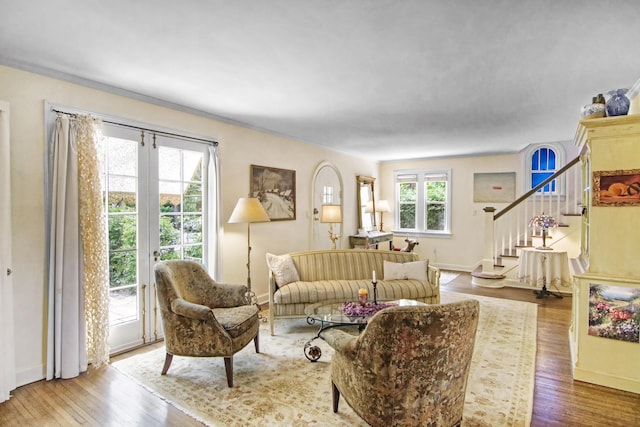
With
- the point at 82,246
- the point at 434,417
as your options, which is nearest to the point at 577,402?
the point at 434,417

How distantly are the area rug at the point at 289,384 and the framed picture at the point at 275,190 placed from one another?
1974 mm

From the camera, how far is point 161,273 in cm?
281

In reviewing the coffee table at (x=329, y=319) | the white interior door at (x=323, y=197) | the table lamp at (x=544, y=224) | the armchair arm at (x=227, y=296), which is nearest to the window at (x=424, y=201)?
the white interior door at (x=323, y=197)

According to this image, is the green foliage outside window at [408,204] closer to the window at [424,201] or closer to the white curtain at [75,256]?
the window at [424,201]

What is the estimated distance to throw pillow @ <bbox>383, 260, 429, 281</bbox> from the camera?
427 cm

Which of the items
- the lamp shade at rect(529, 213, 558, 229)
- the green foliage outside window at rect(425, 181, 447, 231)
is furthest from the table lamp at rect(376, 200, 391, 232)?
the lamp shade at rect(529, 213, 558, 229)

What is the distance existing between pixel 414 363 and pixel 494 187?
6.49 metres

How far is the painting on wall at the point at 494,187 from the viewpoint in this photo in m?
7.03

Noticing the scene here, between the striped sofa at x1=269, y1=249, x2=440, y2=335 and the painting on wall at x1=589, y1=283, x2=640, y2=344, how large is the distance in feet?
5.41

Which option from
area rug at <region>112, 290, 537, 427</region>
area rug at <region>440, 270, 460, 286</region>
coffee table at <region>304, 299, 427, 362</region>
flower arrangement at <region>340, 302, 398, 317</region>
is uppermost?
flower arrangement at <region>340, 302, 398, 317</region>

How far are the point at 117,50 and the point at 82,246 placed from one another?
65.5 inches

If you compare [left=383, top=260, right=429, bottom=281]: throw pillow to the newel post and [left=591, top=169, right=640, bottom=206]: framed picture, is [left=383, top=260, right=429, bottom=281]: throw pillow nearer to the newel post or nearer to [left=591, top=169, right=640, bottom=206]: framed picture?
[left=591, top=169, right=640, bottom=206]: framed picture

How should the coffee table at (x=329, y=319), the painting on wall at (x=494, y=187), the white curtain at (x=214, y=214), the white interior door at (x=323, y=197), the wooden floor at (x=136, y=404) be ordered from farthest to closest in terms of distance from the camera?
the painting on wall at (x=494, y=187) < the white interior door at (x=323, y=197) < the white curtain at (x=214, y=214) < the coffee table at (x=329, y=319) < the wooden floor at (x=136, y=404)

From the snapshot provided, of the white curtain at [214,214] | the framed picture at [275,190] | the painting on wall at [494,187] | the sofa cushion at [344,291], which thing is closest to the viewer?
the sofa cushion at [344,291]
